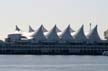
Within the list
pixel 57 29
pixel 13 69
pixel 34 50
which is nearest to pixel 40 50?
pixel 34 50

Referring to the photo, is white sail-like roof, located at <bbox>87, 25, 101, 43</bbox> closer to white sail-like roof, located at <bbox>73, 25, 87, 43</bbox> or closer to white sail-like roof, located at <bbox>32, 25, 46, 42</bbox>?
white sail-like roof, located at <bbox>73, 25, 87, 43</bbox>

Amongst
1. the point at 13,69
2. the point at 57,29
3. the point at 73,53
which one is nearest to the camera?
the point at 13,69

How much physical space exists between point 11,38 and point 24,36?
2.90 metres

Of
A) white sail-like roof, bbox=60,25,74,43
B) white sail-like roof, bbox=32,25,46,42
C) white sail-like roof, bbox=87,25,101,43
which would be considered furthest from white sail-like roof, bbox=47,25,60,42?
white sail-like roof, bbox=87,25,101,43

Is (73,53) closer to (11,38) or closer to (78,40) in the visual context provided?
(78,40)

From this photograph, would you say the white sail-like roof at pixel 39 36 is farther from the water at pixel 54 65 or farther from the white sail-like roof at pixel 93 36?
the water at pixel 54 65

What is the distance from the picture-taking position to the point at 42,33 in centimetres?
13525

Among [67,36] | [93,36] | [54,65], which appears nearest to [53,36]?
[67,36]

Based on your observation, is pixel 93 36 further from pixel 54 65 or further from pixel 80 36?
pixel 54 65

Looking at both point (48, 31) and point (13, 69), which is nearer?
point (13, 69)

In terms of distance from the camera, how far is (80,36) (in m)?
134

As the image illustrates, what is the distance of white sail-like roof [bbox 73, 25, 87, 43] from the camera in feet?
438

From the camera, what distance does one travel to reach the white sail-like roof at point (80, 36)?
438ft

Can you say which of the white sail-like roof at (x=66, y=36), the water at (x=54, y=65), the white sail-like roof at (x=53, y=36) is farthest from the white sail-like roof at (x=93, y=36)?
the water at (x=54, y=65)
